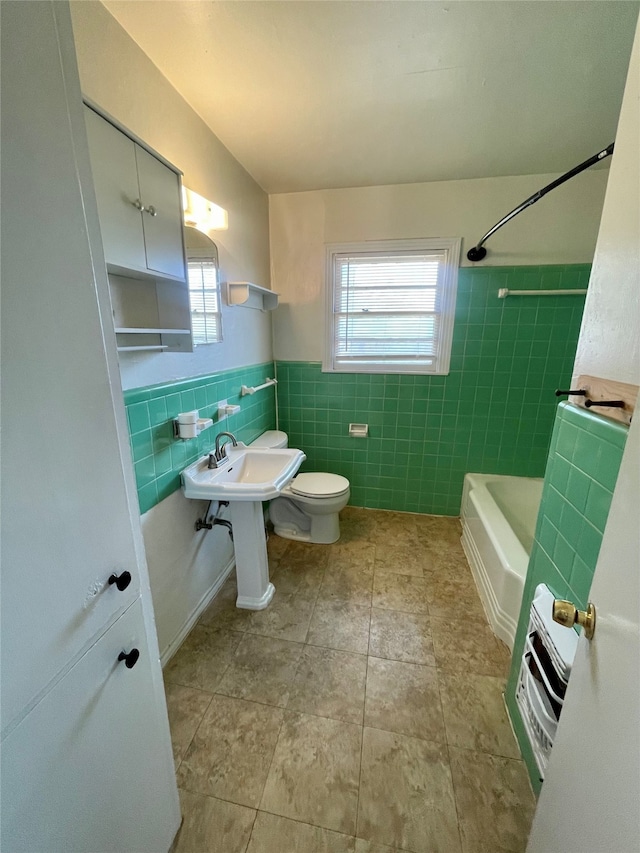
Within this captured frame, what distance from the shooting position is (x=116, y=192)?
1036 millimetres

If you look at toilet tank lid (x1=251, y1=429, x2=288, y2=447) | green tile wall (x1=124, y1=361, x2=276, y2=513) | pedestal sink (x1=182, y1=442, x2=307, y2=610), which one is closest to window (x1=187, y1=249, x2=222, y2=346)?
green tile wall (x1=124, y1=361, x2=276, y2=513)

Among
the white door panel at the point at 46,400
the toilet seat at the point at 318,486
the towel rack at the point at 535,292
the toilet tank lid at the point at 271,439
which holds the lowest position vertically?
the toilet seat at the point at 318,486

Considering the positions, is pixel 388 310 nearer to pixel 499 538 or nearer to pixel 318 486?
pixel 318 486

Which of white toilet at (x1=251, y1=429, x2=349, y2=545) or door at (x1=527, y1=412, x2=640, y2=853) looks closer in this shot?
door at (x1=527, y1=412, x2=640, y2=853)

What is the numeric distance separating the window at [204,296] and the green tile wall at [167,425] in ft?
0.72

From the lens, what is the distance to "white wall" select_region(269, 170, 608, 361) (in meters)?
2.11

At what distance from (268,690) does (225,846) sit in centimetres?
Result: 45

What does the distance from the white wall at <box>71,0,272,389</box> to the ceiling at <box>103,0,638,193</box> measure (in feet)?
0.23

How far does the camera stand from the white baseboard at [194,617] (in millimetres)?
1514

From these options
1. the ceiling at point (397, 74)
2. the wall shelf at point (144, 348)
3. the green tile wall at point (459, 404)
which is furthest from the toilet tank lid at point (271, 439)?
the ceiling at point (397, 74)

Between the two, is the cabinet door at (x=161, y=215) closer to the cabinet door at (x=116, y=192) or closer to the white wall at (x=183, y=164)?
the cabinet door at (x=116, y=192)

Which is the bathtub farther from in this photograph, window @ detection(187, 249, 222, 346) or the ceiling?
the ceiling

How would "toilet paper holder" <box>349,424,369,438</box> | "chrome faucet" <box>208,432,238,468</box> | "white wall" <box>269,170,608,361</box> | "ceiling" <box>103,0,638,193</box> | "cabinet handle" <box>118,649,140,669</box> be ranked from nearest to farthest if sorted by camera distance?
"cabinet handle" <box>118,649,140,669</box> < "ceiling" <box>103,0,638,193</box> < "chrome faucet" <box>208,432,238,468</box> < "white wall" <box>269,170,608,361</box> < "toilet paper holder" <box>349,424,369,438</box>

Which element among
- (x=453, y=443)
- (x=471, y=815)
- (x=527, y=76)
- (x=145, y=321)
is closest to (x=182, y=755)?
(x=471, y=815)
